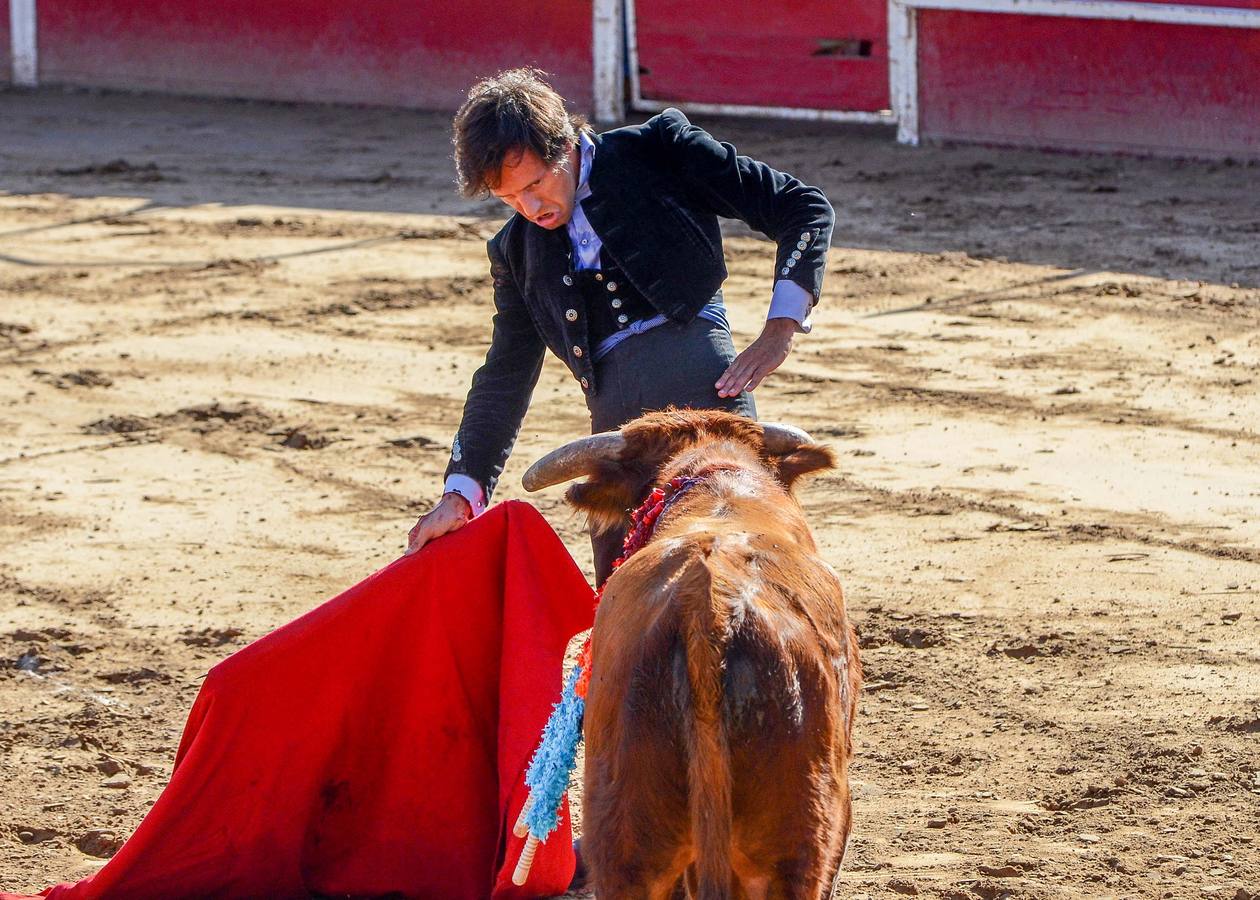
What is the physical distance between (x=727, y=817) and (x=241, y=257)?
6859mm

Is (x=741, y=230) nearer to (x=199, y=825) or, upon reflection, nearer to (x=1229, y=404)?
(x=1229, y=404)

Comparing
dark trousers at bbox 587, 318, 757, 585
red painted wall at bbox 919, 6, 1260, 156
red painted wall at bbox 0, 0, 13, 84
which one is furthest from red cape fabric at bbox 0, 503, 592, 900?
red painted wall at bbox 0, 0, 13, 84

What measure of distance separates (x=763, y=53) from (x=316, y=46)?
10.9 ft

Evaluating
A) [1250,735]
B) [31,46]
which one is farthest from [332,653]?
[31,46]

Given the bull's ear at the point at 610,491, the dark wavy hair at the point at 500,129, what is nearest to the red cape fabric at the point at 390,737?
the bull's ear at the point at 610,491

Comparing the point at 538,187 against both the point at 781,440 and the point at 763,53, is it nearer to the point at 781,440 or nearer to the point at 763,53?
the point at 781,440

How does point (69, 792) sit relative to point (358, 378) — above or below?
below

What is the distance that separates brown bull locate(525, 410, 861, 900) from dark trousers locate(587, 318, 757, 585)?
90 cm

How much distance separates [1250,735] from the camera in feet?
12.4

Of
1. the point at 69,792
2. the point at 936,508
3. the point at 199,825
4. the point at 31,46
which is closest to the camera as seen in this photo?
the point at 199,825

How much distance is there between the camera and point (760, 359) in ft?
10.6

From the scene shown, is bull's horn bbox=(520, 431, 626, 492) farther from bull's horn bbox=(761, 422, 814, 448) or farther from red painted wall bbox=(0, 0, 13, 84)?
red painted wall bbox=(0, 0, 13, 84)

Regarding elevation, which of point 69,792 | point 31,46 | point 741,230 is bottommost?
point 69,792

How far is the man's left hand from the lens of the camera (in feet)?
10.6
